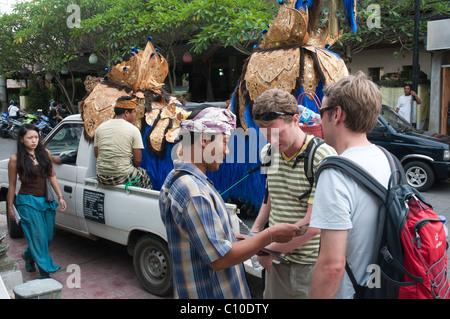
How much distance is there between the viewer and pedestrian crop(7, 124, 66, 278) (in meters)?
4.04

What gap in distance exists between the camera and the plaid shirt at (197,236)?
5.38 ft

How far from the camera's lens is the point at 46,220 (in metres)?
4.20

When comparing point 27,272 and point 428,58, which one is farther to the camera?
point 428,58

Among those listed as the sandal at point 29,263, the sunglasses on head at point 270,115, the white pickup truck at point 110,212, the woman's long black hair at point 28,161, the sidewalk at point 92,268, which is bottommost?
the sidewalk at point 92,268

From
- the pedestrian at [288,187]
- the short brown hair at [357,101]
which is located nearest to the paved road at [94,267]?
the pedestrian at [288,187]

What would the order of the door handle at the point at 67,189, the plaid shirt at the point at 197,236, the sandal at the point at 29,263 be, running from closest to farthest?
1. the plaid shirt at the point at 197,236
2. the sandal at the point at 29,263
3. the door handle at the point at 67,189

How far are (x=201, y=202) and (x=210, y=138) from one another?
0.33m

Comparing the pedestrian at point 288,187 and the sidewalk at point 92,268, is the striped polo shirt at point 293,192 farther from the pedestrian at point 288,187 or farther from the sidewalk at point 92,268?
the sidewalk at point 92,268

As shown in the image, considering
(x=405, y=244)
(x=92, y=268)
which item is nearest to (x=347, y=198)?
(x=405, y=244)

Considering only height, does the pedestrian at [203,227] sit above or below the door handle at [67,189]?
above

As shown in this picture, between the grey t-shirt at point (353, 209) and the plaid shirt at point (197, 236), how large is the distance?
42cm

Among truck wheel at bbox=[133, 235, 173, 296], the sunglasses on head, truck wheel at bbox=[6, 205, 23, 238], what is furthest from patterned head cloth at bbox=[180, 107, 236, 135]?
truck wheel at bbox=[6, 205, 23, 238]

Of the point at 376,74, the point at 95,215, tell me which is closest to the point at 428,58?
the point at 376,74
